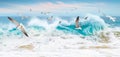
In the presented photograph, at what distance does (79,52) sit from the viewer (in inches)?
830

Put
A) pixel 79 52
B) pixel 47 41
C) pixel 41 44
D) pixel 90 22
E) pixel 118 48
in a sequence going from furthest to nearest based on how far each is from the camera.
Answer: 1. pixel 90 22
2. pixel 47 41
3. pixel 41 44
4. pixel 118 48
5. pixel 79 52

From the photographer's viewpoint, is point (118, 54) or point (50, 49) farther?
point (50, 49)

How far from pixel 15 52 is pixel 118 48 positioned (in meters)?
6.87

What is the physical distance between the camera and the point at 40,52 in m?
21.4

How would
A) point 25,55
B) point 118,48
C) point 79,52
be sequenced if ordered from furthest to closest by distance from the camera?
point 118,48, point 79,52, point 25,55

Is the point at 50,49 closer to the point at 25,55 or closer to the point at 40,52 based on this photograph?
the point at 40,52

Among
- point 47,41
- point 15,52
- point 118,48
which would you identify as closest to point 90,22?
point 47,41

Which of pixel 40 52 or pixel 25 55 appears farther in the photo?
pixel 40 52

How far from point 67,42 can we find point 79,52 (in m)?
5.01

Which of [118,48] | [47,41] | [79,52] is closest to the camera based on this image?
[79,52]

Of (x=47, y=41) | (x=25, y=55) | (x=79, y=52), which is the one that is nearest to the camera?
(x=25, y=55)

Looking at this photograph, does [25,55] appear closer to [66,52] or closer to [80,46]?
[66,52]

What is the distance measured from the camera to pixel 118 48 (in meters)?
22.5

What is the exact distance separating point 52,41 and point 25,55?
7059 mm
